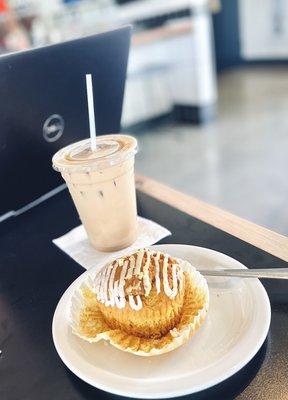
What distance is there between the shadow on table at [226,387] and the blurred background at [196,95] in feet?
5.55

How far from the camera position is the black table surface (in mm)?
446

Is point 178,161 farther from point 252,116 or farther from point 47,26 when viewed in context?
point 47,26

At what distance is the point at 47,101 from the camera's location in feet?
2.49

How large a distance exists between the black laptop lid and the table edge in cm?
23

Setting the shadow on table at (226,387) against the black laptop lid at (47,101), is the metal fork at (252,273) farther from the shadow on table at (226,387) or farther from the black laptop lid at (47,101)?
the black laptop lid at (47,101)

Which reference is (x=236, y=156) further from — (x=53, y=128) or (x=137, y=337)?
(x=137, y=337)

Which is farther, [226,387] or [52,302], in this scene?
[52,302]

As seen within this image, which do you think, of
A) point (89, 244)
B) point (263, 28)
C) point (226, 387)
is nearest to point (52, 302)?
point (89, 244)

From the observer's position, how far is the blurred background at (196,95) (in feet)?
9.00

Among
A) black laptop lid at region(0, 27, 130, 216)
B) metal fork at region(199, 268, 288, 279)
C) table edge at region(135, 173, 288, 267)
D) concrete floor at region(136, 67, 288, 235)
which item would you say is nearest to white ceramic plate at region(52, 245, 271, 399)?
metal fork at region(199, 268, 288, 279)

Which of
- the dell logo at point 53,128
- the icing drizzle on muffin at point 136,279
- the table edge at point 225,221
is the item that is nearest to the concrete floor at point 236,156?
the table edge at point 225,221

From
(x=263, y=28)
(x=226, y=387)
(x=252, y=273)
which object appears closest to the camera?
(x=226, y=387)

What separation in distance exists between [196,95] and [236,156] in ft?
3.70

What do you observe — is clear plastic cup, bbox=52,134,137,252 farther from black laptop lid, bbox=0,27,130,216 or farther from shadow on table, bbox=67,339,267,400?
shadow on table, bbox=67,339,267,400
